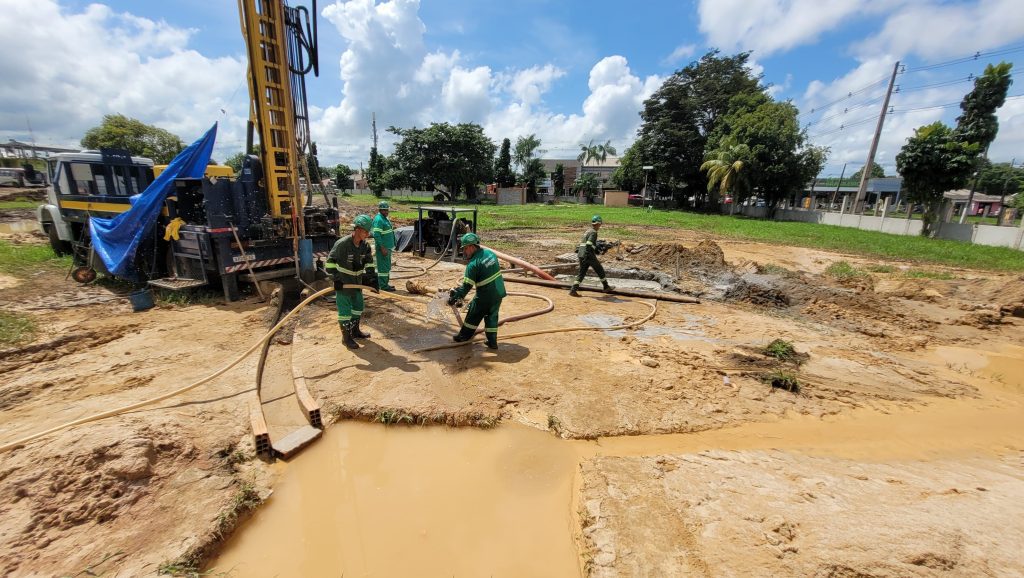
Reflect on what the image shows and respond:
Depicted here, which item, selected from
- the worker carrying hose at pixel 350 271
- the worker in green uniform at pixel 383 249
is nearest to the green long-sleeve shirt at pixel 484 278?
the worker carrying hose at pixel 350 271

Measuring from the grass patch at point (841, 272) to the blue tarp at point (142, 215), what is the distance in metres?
14.8

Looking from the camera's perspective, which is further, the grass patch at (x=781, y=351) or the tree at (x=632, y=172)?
the tree at (x=632, y=172)

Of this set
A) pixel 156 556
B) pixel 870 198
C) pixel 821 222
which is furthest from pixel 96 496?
pixel 870 198

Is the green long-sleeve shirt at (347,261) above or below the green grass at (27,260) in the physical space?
above

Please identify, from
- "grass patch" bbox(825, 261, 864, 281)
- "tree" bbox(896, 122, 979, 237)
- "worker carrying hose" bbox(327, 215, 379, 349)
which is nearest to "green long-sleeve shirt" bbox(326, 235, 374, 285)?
"worker carrying hose" bbox(327, 215, 379, 349)

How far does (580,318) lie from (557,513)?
4.36 meters

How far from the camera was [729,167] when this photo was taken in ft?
102

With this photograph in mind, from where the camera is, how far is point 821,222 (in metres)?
28.1

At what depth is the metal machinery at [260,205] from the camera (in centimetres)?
631

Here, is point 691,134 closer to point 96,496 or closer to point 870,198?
point 870,198

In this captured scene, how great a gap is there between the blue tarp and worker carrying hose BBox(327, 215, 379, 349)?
4.11 meters

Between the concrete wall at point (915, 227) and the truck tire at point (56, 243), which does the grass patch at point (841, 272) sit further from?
the truck tire at point (56, 243)

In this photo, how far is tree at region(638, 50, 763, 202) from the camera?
38.1 metres

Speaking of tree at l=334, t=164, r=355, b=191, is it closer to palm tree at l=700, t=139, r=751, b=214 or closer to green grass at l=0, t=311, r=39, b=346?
palm tree at l=700, t=139, r=751, b=214
